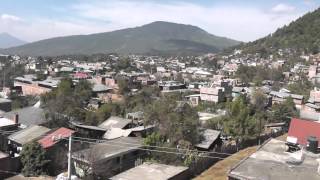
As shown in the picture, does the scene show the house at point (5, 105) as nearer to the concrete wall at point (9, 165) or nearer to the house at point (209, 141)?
the concrete wall at point (9, 165)

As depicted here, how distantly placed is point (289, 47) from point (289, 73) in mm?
34699

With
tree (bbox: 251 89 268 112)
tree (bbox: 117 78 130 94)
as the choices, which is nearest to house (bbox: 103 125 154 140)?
tree (bbox: 251 89 268 112)

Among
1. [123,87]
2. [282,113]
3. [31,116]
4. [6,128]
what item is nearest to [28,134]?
[6,128]

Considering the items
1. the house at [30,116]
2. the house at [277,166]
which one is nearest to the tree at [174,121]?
the house at [30,116]

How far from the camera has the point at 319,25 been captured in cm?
12719

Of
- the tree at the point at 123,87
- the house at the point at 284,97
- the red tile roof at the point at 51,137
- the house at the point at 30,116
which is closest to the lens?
the red tile roof at the point at 51,137

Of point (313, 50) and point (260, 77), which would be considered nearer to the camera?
point (260, 77)

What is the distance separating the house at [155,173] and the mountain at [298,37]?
4233 inches

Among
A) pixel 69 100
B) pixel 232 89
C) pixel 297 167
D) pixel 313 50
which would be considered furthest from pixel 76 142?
pixel 313 50

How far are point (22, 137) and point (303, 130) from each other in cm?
1848

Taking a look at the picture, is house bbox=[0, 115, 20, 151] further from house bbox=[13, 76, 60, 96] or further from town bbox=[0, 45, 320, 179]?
house bbox=[13, 76, 60, 96]

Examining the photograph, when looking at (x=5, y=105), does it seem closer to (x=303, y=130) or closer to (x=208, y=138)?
(x=208, y=138)

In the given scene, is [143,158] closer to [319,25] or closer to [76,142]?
[76,142]

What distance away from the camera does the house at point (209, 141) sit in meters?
27.5
